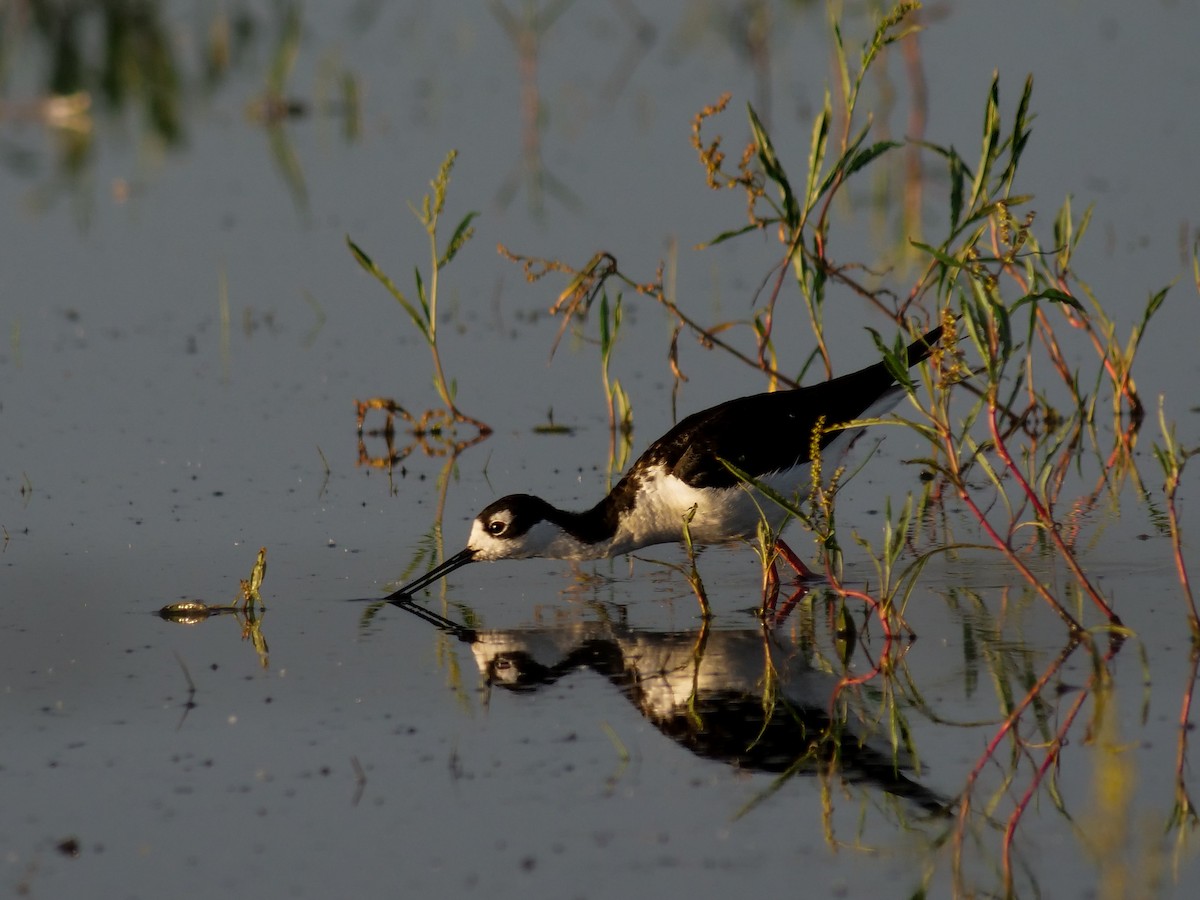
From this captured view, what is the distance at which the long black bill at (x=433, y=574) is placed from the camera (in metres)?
7.25

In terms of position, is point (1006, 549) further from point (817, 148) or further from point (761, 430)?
point (817, 148)

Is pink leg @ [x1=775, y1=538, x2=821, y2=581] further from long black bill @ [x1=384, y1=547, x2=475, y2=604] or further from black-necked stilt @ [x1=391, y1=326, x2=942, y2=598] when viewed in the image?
long black bill @ [x1=384, y1=547, x2=475, y2=604]

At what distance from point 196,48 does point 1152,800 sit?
16.6 metres

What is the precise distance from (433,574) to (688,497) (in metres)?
1.01

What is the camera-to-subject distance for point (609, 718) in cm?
581

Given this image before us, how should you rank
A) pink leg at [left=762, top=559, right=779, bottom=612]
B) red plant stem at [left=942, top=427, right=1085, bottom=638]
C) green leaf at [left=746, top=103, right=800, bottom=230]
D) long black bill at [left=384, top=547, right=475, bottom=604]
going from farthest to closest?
green leaf at [left=746, top=103, right=800, bottom=230] < long black bill at [left=384, top=547, right=475, bottom=604] < pink leg at [left=762, top=559, right=779, bottom=612] < red plant stem at [left=942, top=427, right=1085, bottom=638]

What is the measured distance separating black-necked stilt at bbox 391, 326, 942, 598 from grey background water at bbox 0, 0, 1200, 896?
0.59 feet

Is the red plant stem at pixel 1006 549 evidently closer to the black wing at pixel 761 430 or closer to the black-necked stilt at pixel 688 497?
the black-necked stilt at pixel 688 497

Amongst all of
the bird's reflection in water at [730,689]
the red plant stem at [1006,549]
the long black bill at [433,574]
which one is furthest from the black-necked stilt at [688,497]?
the red plant stem at [1006,549]

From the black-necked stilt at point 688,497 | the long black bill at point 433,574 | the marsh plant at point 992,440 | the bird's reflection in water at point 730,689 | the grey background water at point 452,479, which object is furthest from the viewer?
the black-necked stilt at point 688,497

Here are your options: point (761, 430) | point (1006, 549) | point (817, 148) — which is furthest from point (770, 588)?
point (817, 148)

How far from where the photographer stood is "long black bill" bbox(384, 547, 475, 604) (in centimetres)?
725

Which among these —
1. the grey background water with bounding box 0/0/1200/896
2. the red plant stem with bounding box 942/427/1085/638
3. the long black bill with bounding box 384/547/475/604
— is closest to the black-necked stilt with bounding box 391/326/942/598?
the long black bill with bounding box 384/547/475/604

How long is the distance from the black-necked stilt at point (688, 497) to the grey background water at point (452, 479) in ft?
0.59
